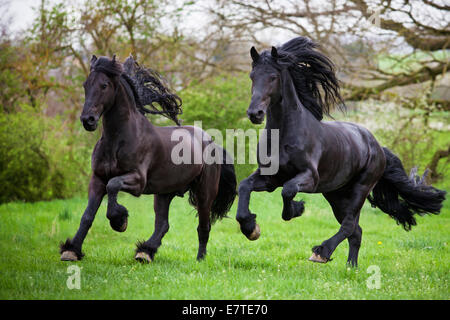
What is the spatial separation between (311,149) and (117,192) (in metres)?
1.98

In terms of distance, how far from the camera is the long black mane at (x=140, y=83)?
511 centimetres

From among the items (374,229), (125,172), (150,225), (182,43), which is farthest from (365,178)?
(182,43)

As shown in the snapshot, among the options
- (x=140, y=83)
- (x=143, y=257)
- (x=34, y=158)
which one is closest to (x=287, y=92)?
(x=140, y=83)

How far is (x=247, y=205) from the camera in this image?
4.91 metres

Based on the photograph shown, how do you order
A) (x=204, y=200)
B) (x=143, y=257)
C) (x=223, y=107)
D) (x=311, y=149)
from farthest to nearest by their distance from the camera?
1. (x=223, y=107)
2. (x=204, y=200)
3. (x=143, y=257)
4. (x=311, y=149)

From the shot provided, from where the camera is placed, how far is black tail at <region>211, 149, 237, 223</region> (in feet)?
22.9

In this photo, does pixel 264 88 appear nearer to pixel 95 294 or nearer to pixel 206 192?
pixel 206 192

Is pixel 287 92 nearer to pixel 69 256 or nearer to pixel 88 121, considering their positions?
pixel 88 121

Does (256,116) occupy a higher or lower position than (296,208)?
higher

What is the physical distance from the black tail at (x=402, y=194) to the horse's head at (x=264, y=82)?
237 cm

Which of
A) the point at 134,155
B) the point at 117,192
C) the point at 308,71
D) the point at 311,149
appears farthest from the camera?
the point at 308,71

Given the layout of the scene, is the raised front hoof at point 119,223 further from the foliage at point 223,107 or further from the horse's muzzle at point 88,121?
the foliage at point 223,107

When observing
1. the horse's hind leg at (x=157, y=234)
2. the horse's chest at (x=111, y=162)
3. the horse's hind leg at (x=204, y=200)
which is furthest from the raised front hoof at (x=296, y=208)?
the horse's hind leg at (x=157, y=234)

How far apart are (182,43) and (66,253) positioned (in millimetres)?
11224
